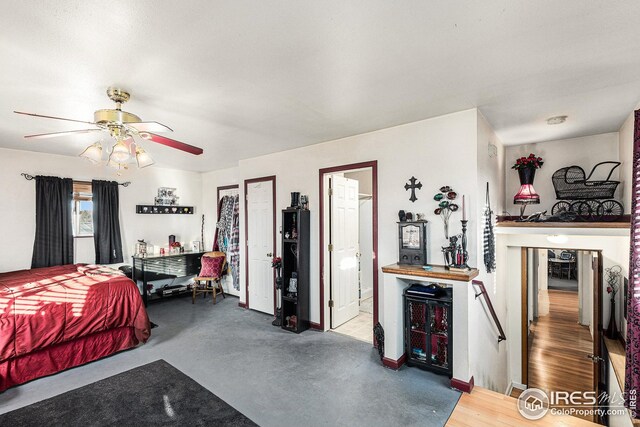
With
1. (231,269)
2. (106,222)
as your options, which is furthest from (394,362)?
(106,222)

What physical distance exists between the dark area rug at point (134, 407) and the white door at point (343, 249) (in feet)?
6.76

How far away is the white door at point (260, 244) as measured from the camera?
480 cm

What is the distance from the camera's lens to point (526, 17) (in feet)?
5.05

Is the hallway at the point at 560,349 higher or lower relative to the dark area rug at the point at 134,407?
lower

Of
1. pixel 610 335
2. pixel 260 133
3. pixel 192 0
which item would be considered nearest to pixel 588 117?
pixel 610 335

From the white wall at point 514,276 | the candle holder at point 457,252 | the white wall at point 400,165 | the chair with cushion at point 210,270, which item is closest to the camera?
the candle holder at point 457,252

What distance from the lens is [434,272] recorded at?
2734mm

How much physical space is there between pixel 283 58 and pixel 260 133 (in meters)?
1.76

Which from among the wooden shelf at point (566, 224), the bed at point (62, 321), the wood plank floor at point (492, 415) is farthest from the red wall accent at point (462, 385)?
the bed at point (62, 321)

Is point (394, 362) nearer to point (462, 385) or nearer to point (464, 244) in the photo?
point (462, 385)

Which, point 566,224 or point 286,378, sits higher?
point 566,224

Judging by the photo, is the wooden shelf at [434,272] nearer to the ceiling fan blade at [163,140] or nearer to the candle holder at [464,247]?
the candle holder at [464,247]

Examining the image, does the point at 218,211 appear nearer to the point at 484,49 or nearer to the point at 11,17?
the point at 11,17

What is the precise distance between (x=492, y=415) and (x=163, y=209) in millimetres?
6004
